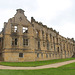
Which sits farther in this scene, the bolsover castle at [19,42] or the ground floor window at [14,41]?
the ground floor window at [14,41]

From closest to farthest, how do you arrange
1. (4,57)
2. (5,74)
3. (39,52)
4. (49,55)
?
(5,74) → (4,57) → (39,52) → (49,55)

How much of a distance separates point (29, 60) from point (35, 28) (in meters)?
10.7

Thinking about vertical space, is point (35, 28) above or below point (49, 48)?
above

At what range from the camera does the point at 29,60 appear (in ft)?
95.0

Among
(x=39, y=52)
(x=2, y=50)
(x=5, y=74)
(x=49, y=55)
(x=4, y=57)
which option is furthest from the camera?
(x=49, y=55)

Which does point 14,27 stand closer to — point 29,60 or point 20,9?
point 20,9

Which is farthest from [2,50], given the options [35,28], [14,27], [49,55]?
[49,55]

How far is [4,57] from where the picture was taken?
27.5 m

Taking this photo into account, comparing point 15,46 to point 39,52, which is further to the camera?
point 39,52

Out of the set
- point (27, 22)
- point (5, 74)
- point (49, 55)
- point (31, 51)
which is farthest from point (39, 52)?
point (5, 74)

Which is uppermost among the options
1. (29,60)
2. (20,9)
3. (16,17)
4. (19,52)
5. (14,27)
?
(20,9)

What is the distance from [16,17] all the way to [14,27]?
286 cm

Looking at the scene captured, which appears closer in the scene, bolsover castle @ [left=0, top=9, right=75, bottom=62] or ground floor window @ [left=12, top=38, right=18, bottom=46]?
bolsover castle @ [left=0, top=9, right=75, bottom=62]

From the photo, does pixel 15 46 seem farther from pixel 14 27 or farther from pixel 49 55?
pixel 49 55
